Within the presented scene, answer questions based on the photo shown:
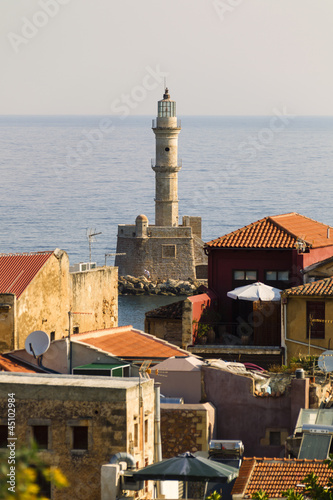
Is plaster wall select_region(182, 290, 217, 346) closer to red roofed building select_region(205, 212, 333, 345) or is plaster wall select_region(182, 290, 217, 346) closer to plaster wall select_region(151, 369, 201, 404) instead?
red roofed building select_region(205, 212, 333, 345)

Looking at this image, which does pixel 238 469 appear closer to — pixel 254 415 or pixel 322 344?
pixel 254 415

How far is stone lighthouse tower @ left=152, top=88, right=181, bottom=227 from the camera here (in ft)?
328

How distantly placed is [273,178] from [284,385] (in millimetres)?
159848

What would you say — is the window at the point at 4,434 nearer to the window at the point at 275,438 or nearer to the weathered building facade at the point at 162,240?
the window at the point at 275,438

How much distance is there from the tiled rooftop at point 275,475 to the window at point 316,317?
11031 millimetres

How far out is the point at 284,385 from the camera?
806 inches

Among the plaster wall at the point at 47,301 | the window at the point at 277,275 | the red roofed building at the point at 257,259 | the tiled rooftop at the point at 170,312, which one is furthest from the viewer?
the window at the point at 277,275

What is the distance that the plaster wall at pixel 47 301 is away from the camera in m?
25.3

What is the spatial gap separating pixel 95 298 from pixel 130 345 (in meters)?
6.43

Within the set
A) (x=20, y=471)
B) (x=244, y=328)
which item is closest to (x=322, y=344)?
(x=244, y=328)

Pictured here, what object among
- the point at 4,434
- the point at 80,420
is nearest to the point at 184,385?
the point at 80,420

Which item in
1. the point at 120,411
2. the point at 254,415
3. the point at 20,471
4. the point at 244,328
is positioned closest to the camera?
the point at 20,471

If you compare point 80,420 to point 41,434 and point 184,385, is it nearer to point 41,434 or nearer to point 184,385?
point 41,434

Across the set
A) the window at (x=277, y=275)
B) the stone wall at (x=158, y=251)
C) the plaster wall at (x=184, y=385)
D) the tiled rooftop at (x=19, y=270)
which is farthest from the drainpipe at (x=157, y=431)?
the stone wall at (x=158, y=251)
